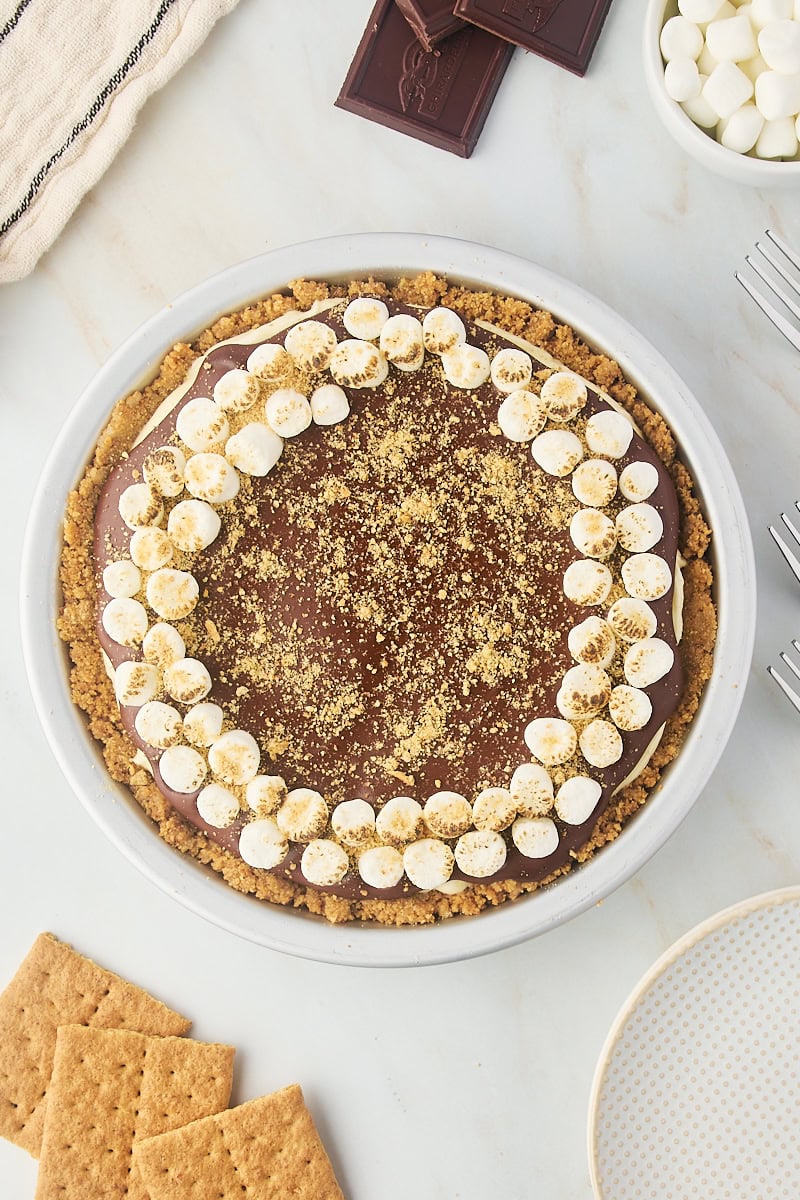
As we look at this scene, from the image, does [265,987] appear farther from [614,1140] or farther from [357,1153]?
[614,1140]

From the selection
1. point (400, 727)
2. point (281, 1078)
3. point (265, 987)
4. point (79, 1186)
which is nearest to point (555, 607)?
point (400, 727)

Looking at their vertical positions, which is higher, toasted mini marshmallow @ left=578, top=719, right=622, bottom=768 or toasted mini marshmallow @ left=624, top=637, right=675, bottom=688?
toasted mini marshmallow @ left=624, top=637, right=675, bottom=688

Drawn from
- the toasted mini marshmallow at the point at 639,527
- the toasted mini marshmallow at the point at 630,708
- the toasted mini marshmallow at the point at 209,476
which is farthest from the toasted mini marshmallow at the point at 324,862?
the toasted mini marshmallow at the point at 639,527

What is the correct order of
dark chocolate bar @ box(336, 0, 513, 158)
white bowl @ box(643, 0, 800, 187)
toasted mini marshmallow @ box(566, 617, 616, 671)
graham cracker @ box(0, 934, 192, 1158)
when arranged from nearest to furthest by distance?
toasted mini marshmallow @ box(566, 617, 616, 671)
white bowl @ box(643, 0, 800, 187)
dark chocolate bar @ box(336, 0, 513, 158)
graham cracker @ box(0, 934, 192, 1158)

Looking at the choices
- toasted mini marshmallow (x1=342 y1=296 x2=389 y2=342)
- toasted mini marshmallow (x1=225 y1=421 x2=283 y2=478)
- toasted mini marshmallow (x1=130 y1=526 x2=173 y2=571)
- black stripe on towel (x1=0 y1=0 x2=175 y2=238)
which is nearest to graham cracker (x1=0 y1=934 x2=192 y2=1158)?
toasted mini marshmallow (x1=130 y1=526 x2=173 y2=571)

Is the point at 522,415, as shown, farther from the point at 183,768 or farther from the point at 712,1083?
the point at 712,1083

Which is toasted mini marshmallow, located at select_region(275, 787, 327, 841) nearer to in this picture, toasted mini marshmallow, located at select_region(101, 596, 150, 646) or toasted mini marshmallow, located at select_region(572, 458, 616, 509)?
toasted mini marshmallow, located at select_region(101, 596, 150, 646)
